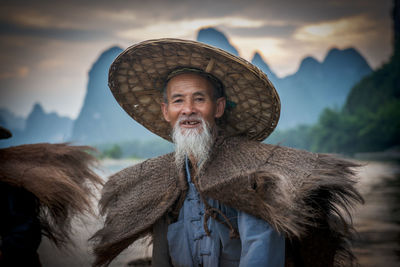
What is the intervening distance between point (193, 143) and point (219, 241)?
0.62 meters

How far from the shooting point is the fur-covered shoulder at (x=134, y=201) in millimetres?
1943

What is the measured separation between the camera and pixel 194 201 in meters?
1.94

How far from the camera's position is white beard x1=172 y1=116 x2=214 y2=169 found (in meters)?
2.00

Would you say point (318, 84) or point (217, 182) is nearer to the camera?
point (217, 182)

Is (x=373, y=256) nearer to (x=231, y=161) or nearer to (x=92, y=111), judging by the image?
(x=231, y=161)

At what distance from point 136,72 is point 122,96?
10.2 inches

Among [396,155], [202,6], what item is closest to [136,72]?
[396,155]

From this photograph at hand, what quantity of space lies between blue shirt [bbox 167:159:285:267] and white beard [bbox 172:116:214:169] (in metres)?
0.11

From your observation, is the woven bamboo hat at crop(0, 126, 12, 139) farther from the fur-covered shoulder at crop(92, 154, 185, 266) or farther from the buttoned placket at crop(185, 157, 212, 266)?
the buttoned placket at crop(185, 157, 212, 266)

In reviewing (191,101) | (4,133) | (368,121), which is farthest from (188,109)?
(368,121)

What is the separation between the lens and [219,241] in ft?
5.92

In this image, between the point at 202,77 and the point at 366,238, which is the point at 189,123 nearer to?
the point at 202,77

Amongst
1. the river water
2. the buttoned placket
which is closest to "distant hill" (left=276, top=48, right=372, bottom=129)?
the river water

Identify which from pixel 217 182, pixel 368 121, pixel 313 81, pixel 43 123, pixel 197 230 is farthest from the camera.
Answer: pixel 313 81
